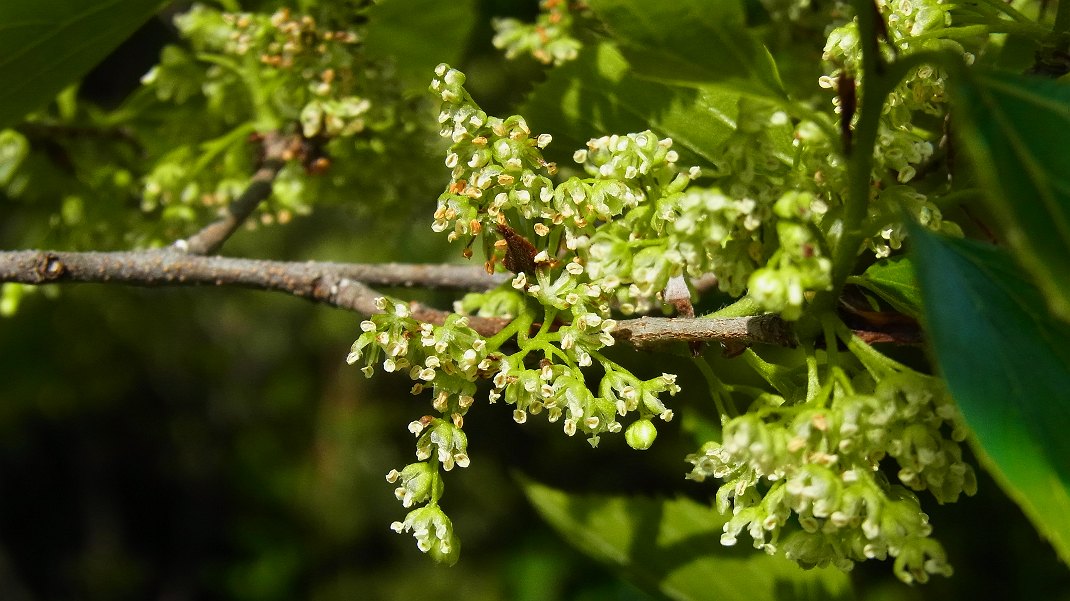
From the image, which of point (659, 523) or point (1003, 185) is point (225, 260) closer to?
point (659, 523)

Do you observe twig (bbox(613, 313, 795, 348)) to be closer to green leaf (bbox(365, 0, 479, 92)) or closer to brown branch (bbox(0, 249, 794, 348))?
brown branch (bbox(0, 249, 794, 348))

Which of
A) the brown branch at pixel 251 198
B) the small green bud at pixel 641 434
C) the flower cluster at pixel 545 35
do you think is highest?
the flower cluster at pixel 545 35

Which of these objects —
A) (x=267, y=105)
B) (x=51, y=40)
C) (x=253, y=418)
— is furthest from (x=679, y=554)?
(x=253, y=418)

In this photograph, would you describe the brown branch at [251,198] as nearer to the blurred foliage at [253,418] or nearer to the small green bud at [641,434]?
the blurred foliage at [253,418]

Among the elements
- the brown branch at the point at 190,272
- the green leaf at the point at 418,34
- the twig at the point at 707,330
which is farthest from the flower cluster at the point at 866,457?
the green leaf at the point at 418,34

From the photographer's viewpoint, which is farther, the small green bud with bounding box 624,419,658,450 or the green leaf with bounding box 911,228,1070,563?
the small green bud with bounding box 624,419,658,450

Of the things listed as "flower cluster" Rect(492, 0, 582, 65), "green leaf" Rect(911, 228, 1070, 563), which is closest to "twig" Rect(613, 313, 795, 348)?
"green leaf" Rect(911, 228, 1070, 563)
